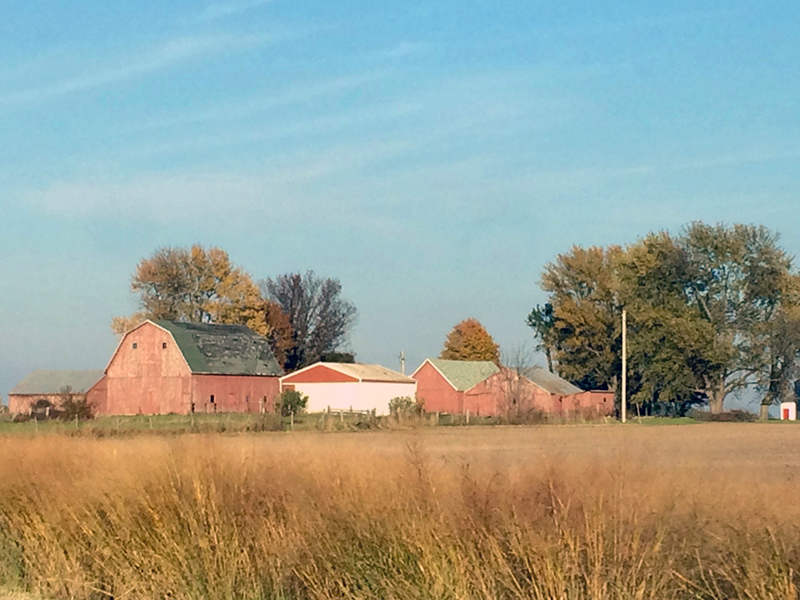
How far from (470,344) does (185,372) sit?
161ft

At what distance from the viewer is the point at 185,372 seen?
86.4 meters

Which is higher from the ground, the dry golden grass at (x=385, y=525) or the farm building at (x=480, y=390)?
the farm building at (x=480, y=390)

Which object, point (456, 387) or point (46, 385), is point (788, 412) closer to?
point (456, 387)

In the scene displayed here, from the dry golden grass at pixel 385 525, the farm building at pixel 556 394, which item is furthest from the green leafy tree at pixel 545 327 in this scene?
the dry golden grass at pixel 385 525

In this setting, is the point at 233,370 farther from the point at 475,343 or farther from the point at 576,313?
the point at 475,343

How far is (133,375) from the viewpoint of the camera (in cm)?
8981

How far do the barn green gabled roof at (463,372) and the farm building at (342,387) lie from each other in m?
6.59

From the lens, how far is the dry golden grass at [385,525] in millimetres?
8188

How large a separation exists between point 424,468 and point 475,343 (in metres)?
119

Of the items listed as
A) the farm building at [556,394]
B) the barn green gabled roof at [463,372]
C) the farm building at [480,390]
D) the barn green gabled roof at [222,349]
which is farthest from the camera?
the barn green gabled roof at [463,372]

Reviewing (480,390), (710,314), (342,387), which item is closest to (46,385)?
(342,387)

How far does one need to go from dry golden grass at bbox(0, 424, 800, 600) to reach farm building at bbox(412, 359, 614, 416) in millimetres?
79902

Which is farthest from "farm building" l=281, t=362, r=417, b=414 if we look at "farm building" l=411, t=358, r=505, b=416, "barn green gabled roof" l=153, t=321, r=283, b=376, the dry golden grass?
the dry golden grass

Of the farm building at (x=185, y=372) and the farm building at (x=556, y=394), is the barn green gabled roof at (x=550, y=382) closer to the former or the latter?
the farm building at (x=556, y=394)
